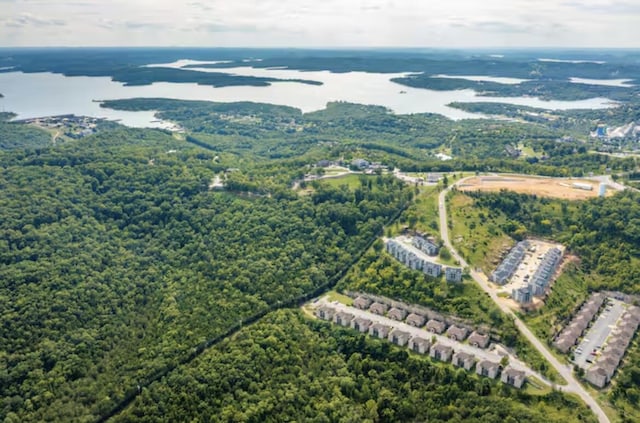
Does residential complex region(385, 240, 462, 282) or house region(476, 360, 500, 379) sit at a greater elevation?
residential complex region(385, 240, 462, 282)

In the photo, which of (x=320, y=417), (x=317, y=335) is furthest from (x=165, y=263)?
(x=320, y=417)

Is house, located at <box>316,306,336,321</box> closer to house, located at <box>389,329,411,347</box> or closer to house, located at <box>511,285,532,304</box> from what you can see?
house, located at <box>389,329,411,347</box>

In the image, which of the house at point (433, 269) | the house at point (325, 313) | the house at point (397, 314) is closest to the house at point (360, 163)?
the house at point (433, 269)

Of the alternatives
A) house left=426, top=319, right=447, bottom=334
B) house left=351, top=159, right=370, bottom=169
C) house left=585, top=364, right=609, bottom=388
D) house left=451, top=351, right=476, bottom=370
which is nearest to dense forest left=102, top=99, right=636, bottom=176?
house left=351, top=159, right=370, bottom=169

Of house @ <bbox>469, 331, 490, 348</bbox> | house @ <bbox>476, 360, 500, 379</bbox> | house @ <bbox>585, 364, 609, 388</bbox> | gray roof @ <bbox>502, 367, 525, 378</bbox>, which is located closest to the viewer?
house @ <bbox>585, 364, 609, 388</bbox>

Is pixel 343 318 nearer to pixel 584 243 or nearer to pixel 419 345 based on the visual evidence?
pixel 419 345

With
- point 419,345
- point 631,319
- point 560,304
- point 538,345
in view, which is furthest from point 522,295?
point 419,345

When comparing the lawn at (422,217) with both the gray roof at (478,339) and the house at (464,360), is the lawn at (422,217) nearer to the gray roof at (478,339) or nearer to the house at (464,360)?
the gray roof at (478,339)
